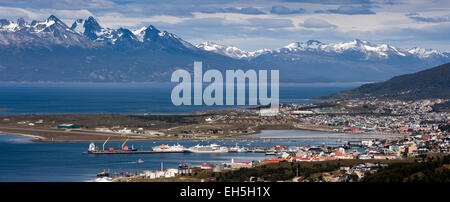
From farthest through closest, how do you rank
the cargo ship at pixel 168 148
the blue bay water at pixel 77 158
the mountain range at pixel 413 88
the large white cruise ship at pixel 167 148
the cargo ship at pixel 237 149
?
the mountain range at pixel 413 88, the cargo ship at pixel 237 149, the large white cruise ship at pixel 167 148, the cargo ship at pixel 168 148, the blue bay water at pixel 77 158

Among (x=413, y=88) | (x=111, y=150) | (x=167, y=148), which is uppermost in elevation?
(x=413, y=88)

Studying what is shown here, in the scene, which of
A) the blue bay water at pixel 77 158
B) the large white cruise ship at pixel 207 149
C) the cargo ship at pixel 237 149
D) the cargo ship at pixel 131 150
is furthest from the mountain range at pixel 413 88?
the cargo ship at pixel 131 150

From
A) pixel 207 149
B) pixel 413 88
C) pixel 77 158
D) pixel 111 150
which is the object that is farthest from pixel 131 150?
pixel 413 88

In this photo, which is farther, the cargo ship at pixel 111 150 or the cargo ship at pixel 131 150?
the cargo ship at pixel 131 150

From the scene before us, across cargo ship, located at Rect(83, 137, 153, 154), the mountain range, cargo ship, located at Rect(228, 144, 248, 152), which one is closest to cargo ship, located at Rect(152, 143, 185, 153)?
cargo ship, located at Rect(83, 137, 153, 154)

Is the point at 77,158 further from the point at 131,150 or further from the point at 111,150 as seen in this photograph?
the point at 131,150

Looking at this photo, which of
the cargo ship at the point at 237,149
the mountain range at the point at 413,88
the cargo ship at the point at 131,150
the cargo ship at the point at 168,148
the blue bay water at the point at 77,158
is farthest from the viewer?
the mountain range at the point at 413,88

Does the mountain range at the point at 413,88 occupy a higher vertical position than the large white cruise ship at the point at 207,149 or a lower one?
higher

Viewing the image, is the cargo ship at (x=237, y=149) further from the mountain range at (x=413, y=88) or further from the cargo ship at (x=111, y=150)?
the mountain range at (x=413, y=88)

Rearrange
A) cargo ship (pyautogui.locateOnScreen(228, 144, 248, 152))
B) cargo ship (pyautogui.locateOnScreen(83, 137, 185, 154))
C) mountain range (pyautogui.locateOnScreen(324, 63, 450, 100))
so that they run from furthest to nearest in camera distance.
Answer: mountain range (pyautogui.locateOnScreen(324, 63, 450, 100)) < cargo ship (pyautogui.locateOnScreen(228, 144, 248, 152)) < cargo ship (pyautogui.locateOnScreen(83, 137, 185, 154))

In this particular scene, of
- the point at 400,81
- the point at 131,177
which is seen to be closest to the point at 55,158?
the point at 131,177

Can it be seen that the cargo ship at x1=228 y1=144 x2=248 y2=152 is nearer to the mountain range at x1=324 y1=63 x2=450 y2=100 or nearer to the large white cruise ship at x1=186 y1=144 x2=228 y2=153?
the large white cruise ship at x1=186 y1=144 x2=228 y2=153
